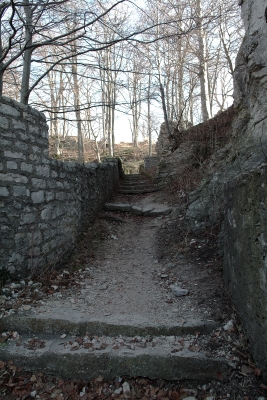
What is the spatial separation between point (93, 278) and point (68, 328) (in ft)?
4.31

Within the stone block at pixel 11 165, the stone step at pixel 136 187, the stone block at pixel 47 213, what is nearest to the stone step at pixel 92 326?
the stone block at pixel 47 213

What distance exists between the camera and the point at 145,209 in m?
7.11

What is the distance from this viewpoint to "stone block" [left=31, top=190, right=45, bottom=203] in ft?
11.8

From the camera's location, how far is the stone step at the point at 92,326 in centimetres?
259

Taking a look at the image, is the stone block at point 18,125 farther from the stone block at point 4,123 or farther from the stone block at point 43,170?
the stone block at point 43,170

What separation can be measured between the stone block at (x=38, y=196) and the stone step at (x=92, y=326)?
1.47 m

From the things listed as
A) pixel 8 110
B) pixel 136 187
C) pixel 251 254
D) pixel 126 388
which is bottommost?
pixel 126 388

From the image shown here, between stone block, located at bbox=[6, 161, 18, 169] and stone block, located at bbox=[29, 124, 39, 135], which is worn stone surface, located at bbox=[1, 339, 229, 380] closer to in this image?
stone block, located at bbox=[6, 161, 18, 169]

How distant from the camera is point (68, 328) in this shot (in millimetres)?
2668

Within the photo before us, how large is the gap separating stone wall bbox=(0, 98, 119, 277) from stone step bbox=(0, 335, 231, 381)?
1198 mm

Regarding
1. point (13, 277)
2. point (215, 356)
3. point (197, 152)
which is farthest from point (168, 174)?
point (215, 356)

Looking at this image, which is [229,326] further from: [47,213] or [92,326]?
[47,213]

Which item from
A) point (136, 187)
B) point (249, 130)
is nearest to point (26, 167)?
point (249, 130)

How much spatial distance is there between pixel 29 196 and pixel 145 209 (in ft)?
13.1
